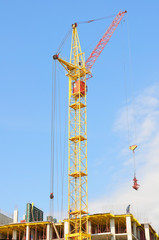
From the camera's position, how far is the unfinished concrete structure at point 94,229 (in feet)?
277

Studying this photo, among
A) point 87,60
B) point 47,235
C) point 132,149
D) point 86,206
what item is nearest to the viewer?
point 132,149

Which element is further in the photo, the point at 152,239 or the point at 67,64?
the point at 152,239

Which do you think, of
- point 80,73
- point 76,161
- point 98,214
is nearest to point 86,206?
point 98,214

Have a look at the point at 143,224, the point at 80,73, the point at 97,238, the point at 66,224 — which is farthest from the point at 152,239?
the point at 80,73

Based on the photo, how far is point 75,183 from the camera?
83250 mm

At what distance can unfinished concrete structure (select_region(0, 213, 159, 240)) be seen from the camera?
8431 cm

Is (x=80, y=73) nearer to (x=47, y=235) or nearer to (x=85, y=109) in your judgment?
(x=85, y=109)

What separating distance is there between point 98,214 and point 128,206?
7.34 meters

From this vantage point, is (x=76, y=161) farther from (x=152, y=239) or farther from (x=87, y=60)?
(x=152, y=239)

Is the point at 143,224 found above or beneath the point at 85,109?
beneath

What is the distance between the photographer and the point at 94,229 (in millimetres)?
93688

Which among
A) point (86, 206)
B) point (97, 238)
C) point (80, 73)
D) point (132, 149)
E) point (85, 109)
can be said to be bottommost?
point (97, 238)

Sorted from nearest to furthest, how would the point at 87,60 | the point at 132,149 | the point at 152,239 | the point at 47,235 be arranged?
the point at 132,149, the point at 47,235, the point at 87,60, the point at 152,239

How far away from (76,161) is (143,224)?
24074 mm
